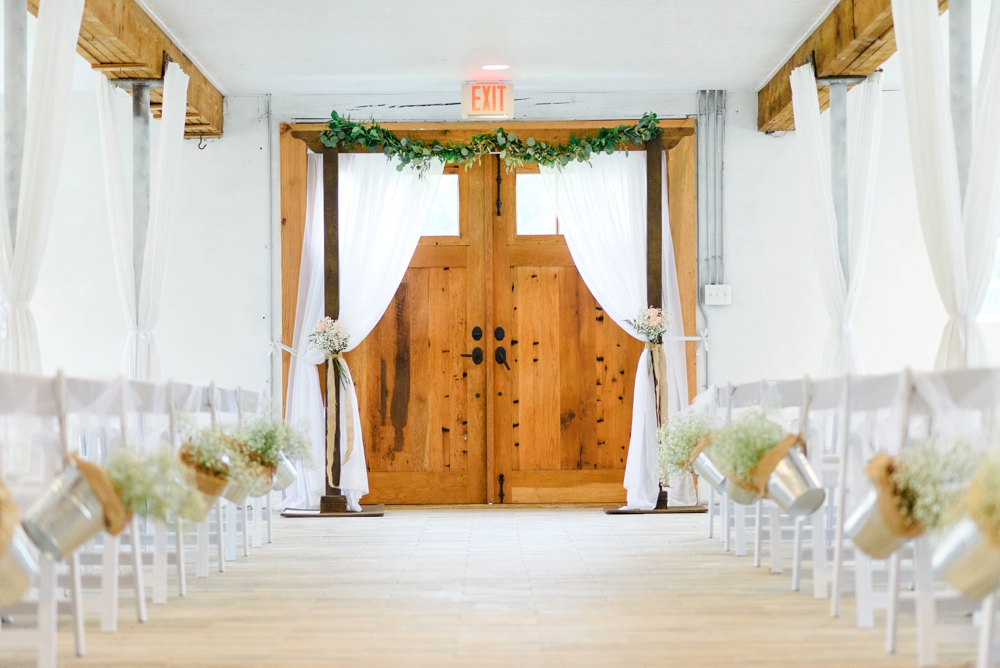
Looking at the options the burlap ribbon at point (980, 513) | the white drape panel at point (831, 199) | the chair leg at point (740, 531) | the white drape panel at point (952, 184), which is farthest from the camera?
the white drape panel at point (831, 199)

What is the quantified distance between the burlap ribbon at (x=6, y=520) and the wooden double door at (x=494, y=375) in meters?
5.11

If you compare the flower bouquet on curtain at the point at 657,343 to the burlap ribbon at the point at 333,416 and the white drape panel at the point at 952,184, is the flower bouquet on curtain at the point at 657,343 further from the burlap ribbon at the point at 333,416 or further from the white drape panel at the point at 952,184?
the white drape panel at the point at 952,184

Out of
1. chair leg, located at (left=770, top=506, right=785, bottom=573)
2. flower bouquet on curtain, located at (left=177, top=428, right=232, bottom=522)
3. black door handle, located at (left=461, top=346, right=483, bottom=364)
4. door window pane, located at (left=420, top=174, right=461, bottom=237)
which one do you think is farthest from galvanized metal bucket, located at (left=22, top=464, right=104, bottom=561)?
door window pane, located at (left=420, top=174, right=461, bottom=237)

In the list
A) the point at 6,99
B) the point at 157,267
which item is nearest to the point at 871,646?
the point at 6,99

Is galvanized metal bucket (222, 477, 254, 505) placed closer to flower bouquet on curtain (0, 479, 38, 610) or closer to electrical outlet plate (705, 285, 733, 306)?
flower bouquet on curtain (0, 479, 38, 610)

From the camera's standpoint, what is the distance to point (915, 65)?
15.1ft

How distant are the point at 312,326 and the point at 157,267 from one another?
1.44 metres

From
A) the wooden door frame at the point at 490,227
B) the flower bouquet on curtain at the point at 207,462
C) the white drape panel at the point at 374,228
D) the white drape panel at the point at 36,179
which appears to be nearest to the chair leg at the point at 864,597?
the flower bouquet on curtain at the point at 207,462

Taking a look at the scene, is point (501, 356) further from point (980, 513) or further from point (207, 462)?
point (980, 513)

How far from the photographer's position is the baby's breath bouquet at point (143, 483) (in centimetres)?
288

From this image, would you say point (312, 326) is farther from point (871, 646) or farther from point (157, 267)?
point (871, 646)

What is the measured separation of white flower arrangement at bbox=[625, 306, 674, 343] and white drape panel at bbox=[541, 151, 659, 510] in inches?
8.1

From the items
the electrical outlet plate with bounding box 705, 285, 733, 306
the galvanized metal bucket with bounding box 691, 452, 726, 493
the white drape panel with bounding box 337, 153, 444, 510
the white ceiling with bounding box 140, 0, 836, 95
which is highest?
the white ceiling with bounding box 140, 0, 836, 95

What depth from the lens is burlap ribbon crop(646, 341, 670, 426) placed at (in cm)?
686
